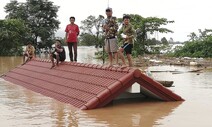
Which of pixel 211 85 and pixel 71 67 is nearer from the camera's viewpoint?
pixel 71 67

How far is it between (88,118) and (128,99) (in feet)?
8.92

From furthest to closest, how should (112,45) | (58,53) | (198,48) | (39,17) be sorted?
1. (39,17)
2. (198,48)
3. (58,53)
4. (112,45)

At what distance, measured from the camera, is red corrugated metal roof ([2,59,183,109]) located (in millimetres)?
8882

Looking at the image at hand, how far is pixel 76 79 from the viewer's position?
10805 mm

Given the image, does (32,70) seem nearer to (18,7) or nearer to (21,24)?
(21,24)

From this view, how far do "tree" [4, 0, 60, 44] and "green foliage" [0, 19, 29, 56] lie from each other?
8.98 feet

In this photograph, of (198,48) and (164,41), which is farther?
(164,41)

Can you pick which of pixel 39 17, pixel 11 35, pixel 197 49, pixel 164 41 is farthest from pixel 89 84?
pixel 39 17

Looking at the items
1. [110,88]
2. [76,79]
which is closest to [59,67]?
[76,79]

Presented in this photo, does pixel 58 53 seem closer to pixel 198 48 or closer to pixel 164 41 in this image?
pixel 198 48

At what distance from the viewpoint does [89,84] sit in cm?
984

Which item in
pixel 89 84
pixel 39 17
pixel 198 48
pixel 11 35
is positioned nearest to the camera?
pixel 89 84

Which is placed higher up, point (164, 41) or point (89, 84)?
point (164, 41)

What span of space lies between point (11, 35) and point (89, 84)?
31362 millimetres
